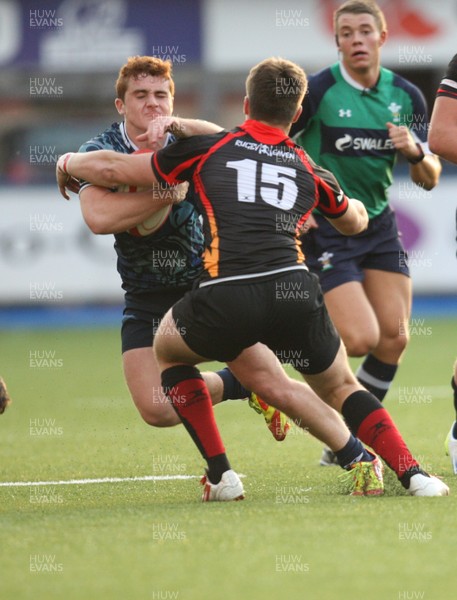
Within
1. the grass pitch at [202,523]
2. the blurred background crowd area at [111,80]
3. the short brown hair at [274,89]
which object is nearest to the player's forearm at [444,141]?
the short brown hair at [274,89]

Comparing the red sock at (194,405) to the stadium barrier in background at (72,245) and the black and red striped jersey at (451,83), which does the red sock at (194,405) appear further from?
the stadium barrier in background at (72,245)

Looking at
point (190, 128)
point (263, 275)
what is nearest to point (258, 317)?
point (263, 275)

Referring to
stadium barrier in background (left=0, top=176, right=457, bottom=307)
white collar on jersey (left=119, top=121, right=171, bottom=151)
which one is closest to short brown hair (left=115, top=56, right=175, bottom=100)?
white collar on jersey (left=119, top=121, right=171, bottom=151)

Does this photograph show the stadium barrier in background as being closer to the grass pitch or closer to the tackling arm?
the grass pitch

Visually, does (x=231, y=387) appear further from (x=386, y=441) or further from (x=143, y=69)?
(x=143, y=69)

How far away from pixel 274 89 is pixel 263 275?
0.80m

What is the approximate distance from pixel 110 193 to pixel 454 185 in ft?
43.2

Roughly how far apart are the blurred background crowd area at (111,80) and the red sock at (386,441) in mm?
12140

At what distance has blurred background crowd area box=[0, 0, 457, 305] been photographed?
58.6ft

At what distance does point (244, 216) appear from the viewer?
558cm

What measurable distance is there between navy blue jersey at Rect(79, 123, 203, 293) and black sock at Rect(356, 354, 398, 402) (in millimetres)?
1547

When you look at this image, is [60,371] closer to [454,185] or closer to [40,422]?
[40,422]

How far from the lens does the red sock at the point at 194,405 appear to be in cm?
592

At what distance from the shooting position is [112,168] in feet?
19.0
